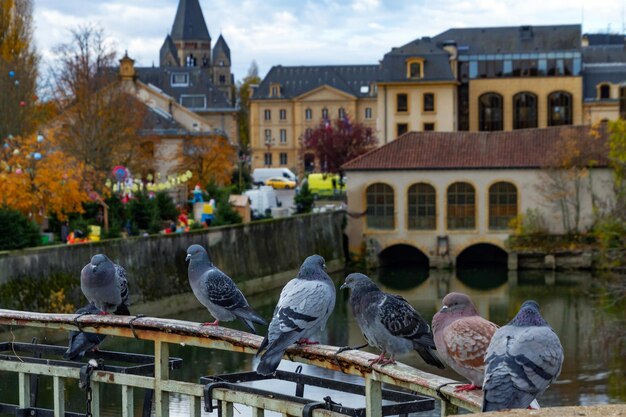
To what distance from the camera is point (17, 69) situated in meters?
55.1

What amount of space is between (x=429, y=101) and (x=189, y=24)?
3555 inches

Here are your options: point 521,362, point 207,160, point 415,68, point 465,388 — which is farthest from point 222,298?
point 415,68

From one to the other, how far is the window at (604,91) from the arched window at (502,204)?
25301mm

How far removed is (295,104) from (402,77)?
39.8 metres

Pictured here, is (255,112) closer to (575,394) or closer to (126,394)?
(575,394)

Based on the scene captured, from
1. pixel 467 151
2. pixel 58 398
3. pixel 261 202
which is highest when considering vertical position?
pixel 467 151

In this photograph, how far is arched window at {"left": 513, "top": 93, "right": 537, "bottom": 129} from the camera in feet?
253

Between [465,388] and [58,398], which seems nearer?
[465,388]

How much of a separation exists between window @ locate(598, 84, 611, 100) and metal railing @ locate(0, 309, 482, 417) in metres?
70.2

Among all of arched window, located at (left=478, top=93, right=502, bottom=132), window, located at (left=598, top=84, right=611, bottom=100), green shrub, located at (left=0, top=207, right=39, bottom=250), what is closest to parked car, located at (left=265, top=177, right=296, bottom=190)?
arched window, located at (left=478, top=93, right=502, bottom=132)

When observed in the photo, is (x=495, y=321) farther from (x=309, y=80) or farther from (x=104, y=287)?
(x=309, y=80)

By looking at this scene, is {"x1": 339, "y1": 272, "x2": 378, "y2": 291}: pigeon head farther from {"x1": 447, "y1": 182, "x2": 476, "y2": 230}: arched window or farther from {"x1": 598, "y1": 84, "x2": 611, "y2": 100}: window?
{"x1": 598, "y1": 84, "x2": 611, "y2": 100}: window

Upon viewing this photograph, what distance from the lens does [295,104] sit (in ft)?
377

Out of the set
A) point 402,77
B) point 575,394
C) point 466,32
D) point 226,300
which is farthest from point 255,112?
point 226,300
